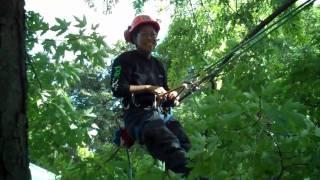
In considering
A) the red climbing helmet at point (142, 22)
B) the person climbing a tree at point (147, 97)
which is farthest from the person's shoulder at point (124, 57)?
the red climbing helmet at point (142, 22)

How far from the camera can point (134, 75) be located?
3.44 metres

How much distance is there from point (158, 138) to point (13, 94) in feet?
5.28

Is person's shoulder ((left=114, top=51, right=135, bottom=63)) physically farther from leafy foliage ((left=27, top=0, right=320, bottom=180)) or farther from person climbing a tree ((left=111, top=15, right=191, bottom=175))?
leafy foliage ((left=27, top=0, right=320, bottom=180))

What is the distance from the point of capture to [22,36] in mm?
1656

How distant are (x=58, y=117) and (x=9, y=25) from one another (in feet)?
8.99

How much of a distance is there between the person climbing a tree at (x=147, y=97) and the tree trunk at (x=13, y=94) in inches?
60.9

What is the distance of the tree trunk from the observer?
151cm

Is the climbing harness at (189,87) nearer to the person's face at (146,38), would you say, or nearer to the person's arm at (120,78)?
the person's arm at (120,78)

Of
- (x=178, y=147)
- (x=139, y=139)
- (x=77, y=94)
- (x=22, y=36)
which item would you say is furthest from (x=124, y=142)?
(x=77, y=94)

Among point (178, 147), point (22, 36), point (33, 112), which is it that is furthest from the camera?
point (33, 112)

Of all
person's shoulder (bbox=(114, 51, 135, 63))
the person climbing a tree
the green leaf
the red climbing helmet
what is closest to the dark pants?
the person climbing a tree

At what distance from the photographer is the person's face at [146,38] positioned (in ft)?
11.8

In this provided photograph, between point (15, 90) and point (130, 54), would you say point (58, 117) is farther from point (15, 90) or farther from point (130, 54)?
point (15, 90)

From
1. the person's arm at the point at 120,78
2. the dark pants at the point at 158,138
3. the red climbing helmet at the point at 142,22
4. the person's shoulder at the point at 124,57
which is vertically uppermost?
the red climbing helmet at the point at 142,22
